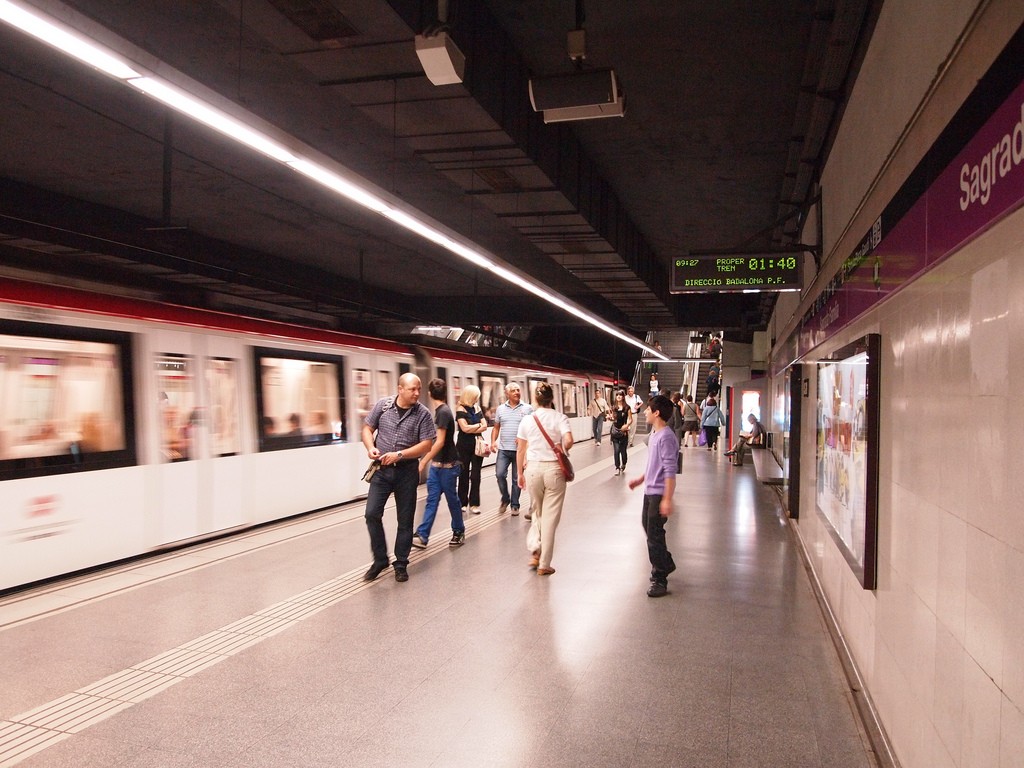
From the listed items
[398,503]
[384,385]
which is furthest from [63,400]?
[384,385]

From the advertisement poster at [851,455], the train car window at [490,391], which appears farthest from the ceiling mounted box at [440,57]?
the train car window at [490,391]

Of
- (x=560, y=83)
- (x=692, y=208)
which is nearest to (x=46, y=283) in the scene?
(x=560, y=83)

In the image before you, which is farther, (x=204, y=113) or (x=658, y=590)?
(x=658, y=590)

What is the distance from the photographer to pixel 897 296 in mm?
2818

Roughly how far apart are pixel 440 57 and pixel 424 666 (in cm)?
302

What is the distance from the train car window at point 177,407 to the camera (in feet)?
18.7

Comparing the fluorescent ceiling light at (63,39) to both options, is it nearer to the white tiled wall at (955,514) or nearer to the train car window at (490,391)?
the white tiled wall at (955,514)

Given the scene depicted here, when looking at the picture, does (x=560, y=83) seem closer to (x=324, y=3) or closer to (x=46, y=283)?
(x=324, y=3)

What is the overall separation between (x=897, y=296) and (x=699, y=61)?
2787mm

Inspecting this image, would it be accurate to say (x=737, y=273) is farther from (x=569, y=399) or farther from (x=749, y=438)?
(x=569, y=399)

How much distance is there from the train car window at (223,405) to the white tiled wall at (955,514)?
5.28m

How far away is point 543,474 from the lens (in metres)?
5.43

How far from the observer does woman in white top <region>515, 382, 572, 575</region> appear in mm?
5418

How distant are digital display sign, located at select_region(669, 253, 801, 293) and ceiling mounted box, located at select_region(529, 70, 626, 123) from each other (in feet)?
9.22
